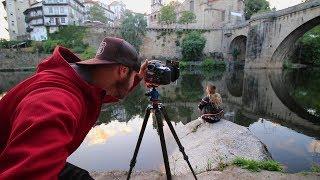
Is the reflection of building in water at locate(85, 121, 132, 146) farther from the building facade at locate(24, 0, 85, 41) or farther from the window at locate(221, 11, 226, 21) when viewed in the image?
the window at locate(221, 11, 226, 21)

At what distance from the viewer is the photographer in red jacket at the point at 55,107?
42.1 inches

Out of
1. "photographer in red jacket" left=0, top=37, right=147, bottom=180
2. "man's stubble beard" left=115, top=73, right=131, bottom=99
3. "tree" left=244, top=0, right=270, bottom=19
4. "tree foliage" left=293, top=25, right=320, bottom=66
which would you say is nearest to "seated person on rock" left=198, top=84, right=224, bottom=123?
"photographer in red jacket" left=0, top=37, right=147, bottom=180

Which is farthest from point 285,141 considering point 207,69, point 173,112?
point 207,69

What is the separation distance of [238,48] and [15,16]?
4719cm

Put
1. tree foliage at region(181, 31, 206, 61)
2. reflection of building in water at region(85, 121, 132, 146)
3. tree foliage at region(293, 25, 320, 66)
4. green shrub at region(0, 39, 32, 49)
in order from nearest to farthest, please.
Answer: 1. reflection of building in water at region(85, 121, 132, 146)
2. tree foliage at region(293, 25, 320, 66)
3. tree foliage at region(181, 31, 206, 61)
4. green shrub at region(0, 39, 32, 49)

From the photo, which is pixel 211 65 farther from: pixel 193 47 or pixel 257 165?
pixel 257 165

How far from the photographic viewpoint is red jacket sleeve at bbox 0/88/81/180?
1.04 metres

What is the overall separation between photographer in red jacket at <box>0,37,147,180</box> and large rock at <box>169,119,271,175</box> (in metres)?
4.05

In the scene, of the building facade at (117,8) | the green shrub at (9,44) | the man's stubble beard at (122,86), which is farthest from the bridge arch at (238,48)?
the building facade at (117,8)

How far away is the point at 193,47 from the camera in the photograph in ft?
141

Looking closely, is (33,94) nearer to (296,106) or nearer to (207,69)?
(296,106)

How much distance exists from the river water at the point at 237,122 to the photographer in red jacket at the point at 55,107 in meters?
5.88

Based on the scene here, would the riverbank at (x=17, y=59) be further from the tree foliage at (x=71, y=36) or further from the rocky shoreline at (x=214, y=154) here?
the rocky shoreline at (x=214, y=154)

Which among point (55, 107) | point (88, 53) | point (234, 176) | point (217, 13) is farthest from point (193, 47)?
point (55, 107)
